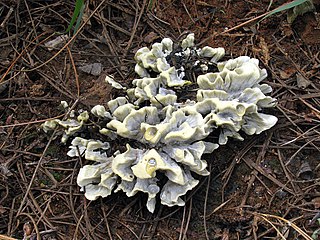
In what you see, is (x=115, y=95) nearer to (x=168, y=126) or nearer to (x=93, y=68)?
(x=93, y=68)

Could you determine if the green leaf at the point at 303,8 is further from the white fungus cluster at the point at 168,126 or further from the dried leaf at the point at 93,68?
the dried leaf at the point at 93,68

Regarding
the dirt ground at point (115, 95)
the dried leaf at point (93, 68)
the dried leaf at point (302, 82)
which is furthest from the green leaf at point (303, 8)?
the dried leaf at point (93, 68)

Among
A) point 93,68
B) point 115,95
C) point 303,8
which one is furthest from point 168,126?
point 303,8

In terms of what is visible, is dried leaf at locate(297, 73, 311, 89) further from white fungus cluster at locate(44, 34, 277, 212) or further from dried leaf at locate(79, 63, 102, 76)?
dried leaf at locate(79, 63, 102, 76)

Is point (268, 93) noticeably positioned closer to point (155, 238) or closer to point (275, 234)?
point (275, 234)

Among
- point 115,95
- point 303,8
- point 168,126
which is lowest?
point 115,95

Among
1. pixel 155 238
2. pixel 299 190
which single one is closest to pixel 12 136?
pixel 155 238
